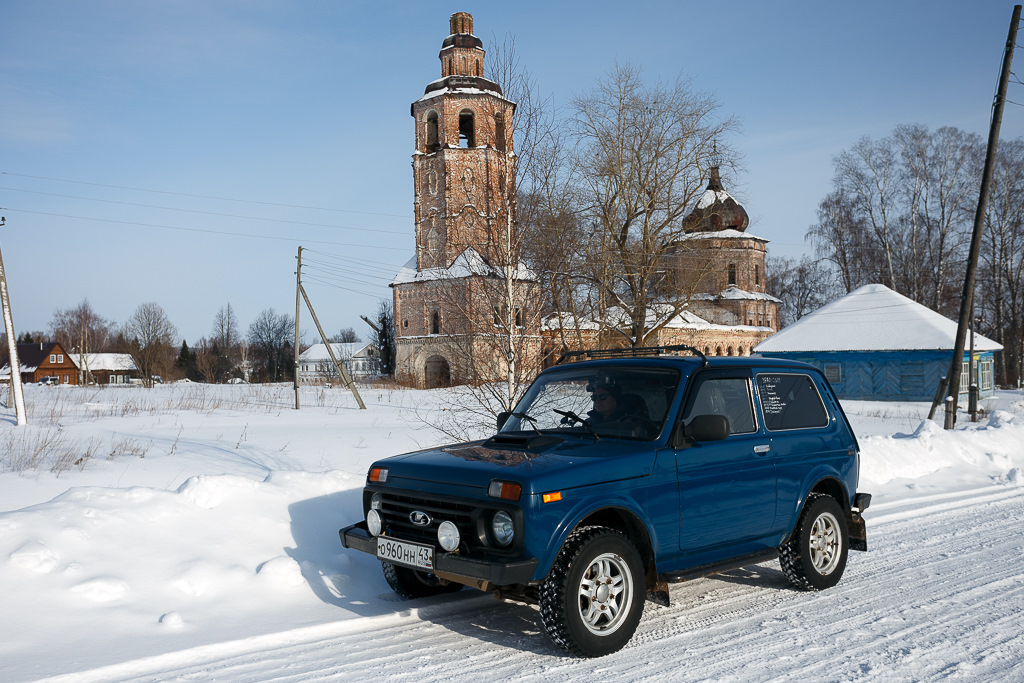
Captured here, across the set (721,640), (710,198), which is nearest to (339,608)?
(721,640)

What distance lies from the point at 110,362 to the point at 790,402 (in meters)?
117

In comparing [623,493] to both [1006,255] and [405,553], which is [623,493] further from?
[1006,255]

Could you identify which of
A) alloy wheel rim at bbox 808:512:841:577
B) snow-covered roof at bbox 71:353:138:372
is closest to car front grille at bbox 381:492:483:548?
alloy wheel rim at bbox 808:512:841:577

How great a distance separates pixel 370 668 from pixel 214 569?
2084 millimetres

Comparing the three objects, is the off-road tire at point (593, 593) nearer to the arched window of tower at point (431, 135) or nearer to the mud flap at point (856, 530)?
the mud flap at point (856, 530)

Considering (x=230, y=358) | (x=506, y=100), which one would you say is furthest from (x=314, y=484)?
(x=230, y=358)

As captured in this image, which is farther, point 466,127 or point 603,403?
point 466,127

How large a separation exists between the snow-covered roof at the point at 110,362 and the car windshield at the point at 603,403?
366ft

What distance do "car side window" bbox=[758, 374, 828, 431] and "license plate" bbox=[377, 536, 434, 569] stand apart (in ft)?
9.87

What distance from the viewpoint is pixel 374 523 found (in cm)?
562

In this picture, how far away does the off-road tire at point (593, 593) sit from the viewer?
4.84m

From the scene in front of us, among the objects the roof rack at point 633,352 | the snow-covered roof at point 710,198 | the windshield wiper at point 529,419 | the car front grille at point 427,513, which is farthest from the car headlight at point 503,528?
the snow-covered roof at point 710,198

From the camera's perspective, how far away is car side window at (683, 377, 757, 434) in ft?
19.5

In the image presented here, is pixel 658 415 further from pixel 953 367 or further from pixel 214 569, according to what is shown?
pixel 953 367
